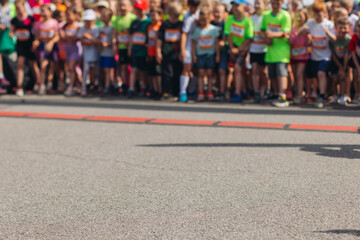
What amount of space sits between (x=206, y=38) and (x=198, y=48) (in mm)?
295

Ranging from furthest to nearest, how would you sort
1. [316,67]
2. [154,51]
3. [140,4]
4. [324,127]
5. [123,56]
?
[123,56] → [154,51] → [140,4] → [316,67] → [324,127]

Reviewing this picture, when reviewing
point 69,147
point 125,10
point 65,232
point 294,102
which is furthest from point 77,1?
point 65,232

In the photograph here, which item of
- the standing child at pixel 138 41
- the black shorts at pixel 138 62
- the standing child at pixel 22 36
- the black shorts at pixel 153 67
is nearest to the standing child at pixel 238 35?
the black shorts at pixel 153 67

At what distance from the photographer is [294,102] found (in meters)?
11.7

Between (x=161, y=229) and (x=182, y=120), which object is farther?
(x=182, y=120)

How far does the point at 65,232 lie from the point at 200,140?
3751 mm

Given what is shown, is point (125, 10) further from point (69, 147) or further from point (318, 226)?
point (318, 226)

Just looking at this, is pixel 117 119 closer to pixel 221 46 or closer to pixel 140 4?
pixel 221 46

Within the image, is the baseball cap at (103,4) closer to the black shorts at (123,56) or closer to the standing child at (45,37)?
the black shorts at (123,56)

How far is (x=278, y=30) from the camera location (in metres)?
11.3

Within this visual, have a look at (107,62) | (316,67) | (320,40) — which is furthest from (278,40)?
(107,62)

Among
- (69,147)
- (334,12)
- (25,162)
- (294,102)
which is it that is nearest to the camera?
(25,162)

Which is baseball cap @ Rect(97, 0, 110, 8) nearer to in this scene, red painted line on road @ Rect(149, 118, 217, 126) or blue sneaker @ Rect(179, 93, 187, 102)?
blue sneaker @ Rect(179, 93, 187, 102)

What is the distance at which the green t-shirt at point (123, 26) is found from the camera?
42.4 ft
